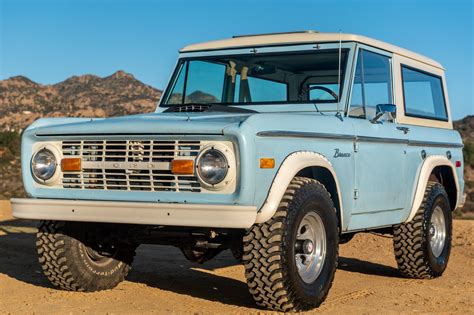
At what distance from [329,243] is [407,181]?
175 cm

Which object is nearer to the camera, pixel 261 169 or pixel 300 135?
pixel 261 169

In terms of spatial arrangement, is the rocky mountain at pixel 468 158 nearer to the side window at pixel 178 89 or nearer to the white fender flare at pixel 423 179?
the white fender flare at pixel 423 179

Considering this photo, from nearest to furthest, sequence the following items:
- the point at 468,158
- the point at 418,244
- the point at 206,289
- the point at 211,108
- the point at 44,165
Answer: the point at 44,165
the point at 211,108
the point at 206,289
the point at 418,244
the point at 468,158

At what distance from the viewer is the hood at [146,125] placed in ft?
16.8

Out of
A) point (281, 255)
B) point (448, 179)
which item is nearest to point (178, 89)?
point (281, 255)

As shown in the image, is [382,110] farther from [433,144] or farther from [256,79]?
[433,144]

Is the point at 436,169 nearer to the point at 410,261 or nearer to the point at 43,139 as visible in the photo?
the point at 410,261

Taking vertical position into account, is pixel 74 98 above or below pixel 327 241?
above

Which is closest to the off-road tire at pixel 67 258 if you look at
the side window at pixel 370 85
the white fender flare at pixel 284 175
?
the white fender flare at pixel 284 175

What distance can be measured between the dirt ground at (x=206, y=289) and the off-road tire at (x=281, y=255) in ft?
0.90

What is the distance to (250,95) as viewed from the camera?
695cm

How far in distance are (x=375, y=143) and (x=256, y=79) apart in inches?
46.6

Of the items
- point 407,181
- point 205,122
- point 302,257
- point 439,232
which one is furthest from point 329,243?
point 439,232

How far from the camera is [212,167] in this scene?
16.5ft
